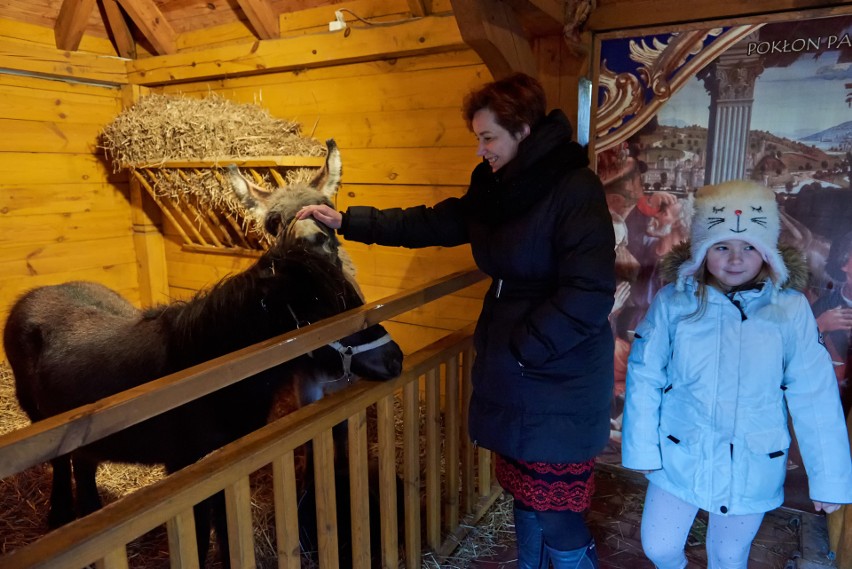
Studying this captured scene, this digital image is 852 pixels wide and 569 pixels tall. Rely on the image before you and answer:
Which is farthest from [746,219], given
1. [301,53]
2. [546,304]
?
[301,53]

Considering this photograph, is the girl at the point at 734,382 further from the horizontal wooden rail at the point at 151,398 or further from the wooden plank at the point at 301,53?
the wooden plank at the point at 301,53

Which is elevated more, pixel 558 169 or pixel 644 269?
pixel 558 169

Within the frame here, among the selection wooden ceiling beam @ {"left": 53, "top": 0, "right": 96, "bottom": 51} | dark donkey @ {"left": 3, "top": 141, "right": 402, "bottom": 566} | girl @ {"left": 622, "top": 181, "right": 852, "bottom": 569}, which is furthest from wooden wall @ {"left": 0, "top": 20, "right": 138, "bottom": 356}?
girl @ {"left": 622, "top": 181, "right": 852, "bottom": 569}

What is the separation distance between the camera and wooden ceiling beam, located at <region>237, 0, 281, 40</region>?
3709mm

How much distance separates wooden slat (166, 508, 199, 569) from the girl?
1.26 metres

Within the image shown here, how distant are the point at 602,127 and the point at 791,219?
88 cm

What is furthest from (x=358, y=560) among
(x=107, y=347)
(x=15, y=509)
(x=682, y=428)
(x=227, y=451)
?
(x=15, y=509)

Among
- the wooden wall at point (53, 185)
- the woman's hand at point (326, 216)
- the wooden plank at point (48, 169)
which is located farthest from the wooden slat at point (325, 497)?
the wooden plank at point (48, 169)

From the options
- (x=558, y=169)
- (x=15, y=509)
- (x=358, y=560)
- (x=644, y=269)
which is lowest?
(x=15, y=509)

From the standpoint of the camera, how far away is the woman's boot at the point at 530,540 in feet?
5.98

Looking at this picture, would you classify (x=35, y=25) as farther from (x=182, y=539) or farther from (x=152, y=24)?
(x=182, y=539)

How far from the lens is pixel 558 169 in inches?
60.4

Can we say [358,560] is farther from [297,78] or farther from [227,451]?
[297,78]

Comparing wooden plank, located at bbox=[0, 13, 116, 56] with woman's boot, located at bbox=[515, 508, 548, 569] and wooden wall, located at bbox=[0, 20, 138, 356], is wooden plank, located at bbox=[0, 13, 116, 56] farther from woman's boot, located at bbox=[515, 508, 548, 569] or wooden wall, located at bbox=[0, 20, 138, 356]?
woman's boot, located at bbox=[515, 508, 548, 569]
